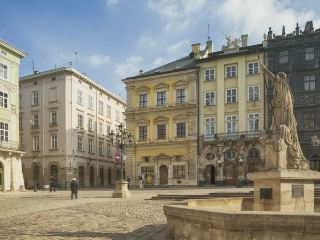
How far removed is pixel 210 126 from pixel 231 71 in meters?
6.50

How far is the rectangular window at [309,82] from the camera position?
4225 cm

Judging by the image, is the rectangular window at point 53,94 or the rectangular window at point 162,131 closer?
the rectangular window at point 162,131

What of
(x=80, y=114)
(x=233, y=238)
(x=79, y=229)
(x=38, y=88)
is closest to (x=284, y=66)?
(x=80, y=114)

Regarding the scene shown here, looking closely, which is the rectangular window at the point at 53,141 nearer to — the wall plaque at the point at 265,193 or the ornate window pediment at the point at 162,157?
the ornate window pediment at the point at 162,157

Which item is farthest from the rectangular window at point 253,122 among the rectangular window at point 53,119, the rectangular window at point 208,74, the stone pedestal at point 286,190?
the stone pedestal at point 286,190

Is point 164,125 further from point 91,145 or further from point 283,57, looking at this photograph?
point 283,57

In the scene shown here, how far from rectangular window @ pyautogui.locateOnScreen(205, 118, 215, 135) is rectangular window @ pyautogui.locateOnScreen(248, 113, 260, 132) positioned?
161 inches

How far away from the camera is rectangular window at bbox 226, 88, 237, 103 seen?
46.0 meters

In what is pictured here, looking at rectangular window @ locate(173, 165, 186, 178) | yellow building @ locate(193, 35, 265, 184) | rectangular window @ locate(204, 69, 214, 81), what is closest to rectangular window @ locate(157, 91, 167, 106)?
yellow building @ locate(193, 35, 265, 184)

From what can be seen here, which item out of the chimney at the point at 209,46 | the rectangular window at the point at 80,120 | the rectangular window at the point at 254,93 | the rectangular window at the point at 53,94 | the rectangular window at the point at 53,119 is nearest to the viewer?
the rectangular window at the point at 254,93

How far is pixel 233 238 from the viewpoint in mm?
6242

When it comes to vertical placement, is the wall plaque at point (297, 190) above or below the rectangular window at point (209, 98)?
below

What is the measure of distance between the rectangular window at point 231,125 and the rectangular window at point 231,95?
1871 mm

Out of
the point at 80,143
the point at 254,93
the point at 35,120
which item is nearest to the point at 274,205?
the point at 254,93
